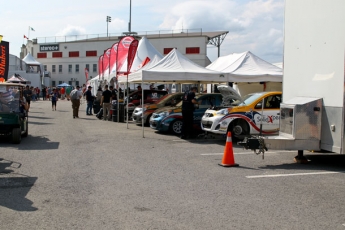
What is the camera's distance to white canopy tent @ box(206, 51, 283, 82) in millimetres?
17573

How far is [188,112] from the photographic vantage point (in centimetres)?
1465

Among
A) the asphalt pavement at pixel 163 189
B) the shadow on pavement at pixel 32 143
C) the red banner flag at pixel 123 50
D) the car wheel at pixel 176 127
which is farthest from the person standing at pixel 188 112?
the red banner flag at pixel 123 50

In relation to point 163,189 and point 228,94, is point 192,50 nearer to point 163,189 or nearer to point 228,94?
point 228,94

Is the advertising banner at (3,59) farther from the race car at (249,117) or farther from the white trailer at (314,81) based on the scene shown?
the white trailer at (314,81)

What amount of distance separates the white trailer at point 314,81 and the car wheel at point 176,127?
242 inches

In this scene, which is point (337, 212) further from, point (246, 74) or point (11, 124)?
point (246, 74)

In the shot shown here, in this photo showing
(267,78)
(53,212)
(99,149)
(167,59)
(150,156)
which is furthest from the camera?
(267,78)

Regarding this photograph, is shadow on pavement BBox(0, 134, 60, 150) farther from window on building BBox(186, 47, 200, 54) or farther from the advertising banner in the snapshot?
window on building BBox(186, 47, 200, 54)

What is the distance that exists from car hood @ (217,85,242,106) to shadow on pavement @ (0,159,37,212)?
607 cm

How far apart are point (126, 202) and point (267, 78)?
12764 millimetres

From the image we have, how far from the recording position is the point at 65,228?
17.5 ft

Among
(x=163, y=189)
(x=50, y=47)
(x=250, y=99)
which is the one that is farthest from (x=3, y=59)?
(x=50, y=47)

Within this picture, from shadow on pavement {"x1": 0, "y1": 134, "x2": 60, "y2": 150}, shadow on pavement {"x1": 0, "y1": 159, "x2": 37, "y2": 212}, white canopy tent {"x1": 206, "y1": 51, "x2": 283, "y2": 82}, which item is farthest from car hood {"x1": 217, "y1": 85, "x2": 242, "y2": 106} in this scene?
shadow on pavement {"x1": 0, "y1": 159, "x2": 37, "y2": 212}

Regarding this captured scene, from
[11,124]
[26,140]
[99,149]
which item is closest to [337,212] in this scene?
[99,149]
